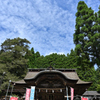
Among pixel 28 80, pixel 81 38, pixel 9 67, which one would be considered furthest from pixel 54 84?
pixel 9 67

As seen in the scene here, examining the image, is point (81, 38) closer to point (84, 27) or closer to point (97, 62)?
point (84, 27)

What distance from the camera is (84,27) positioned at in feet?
50.6

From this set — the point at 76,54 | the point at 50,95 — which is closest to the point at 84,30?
the point at 76,54

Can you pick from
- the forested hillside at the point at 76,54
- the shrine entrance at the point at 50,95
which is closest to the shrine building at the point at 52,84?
the shrine entrance at the point at 50,95

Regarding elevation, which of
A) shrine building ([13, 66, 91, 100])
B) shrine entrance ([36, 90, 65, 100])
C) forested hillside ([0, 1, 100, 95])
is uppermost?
forested hillside ([0, 1, 100, 95])

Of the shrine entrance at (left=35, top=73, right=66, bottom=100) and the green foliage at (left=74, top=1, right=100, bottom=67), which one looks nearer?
the shrine entrance at (left=35, top=73, right=66, bottom=100)

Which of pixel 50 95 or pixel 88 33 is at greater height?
pixel 88 33

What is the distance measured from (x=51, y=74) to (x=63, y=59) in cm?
2244

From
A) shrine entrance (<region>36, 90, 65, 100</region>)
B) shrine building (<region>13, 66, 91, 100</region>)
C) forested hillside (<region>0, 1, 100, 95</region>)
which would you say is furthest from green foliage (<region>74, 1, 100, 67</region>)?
shrine entrance (<region>36, 90, 65, 100</region>)

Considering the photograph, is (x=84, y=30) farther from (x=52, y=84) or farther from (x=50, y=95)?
(x=50, y=95)

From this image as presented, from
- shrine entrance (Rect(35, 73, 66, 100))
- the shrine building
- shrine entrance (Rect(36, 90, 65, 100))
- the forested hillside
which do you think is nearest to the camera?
the shrine building

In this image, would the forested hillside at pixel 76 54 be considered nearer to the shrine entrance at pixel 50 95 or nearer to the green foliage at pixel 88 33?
the green foliage at pixel 88 33

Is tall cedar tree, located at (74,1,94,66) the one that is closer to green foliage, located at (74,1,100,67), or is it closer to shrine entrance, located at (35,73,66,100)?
green foliage, located at (74,1,100,67)

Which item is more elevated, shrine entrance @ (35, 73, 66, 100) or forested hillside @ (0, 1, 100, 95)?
forested hillside @ (0, 1, 100, 95)
